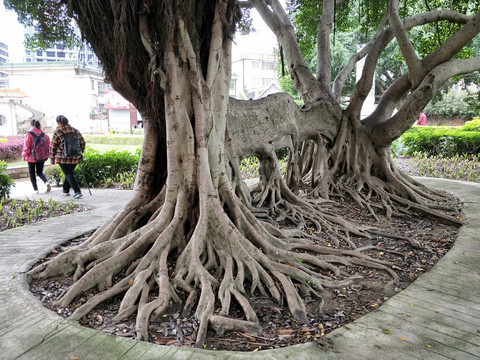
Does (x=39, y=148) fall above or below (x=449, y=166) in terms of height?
above

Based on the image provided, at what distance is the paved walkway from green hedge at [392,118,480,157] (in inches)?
385

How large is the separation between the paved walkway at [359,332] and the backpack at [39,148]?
467 centimetres

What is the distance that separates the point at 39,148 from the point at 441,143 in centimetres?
1252

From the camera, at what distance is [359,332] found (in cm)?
275

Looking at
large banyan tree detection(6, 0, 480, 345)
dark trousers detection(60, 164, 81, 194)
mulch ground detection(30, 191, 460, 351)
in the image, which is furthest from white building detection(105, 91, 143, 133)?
mulch ground detection(30, 191, 460, 351)

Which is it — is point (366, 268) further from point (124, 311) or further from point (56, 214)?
point (56, 214)

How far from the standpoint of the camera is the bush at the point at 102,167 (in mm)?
9617

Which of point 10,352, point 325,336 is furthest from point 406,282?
point 10,352

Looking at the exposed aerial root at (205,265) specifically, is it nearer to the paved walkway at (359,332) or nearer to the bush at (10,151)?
the paved walkway at (359,332)

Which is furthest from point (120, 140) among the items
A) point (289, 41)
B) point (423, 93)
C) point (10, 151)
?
point (423, 93)

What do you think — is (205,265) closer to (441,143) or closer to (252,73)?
(441,143)

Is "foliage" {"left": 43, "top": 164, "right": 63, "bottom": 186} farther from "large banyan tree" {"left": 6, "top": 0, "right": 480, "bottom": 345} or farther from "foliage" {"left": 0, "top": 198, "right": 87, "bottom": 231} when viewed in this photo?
"large banyan tree" {"left": 6, "top": 0, "right": 480, "bottom": 345}

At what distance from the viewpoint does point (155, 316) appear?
9.72ft

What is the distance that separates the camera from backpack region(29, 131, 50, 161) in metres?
8.16
